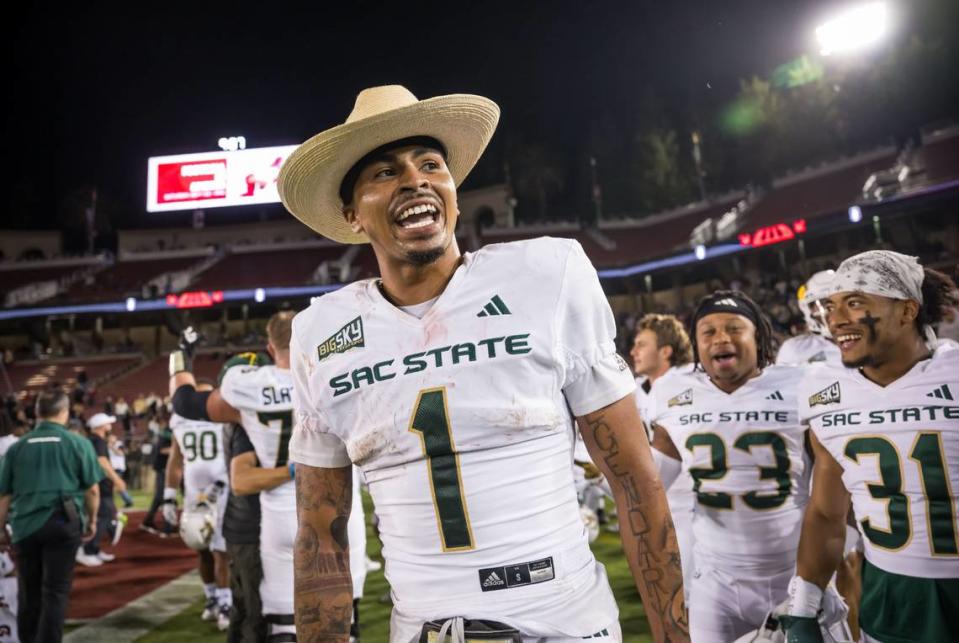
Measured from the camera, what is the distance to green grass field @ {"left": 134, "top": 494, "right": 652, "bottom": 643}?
525cm

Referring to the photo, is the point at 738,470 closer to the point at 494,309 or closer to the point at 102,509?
the point at 494,309

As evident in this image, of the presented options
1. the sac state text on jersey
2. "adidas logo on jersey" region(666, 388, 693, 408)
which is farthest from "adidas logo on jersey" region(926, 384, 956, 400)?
the sac state text on jersey

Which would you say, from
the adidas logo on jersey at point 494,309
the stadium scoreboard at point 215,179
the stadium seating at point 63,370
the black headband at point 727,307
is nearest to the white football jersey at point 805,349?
the black headband at point 727,307

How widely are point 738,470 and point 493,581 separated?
2.39 metres

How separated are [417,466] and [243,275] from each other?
39.1 meters

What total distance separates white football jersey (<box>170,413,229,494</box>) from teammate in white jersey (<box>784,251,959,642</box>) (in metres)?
6.46

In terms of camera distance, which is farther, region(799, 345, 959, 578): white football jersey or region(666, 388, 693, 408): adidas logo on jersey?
region(666, 388, 693, 408): adidas logo on jersey

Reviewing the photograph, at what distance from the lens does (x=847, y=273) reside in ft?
9.25

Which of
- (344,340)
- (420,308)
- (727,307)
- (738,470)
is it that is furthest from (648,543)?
(727,307)

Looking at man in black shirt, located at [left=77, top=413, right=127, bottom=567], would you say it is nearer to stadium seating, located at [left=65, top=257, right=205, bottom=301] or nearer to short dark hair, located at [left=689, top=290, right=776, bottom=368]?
short dark hair, located at [left=689, top=290, right=776, bottom=368]

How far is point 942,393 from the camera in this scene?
2545 millimetres

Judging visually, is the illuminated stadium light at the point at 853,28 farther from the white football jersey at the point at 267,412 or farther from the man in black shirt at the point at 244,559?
the man in black shirt at the point at 244,559

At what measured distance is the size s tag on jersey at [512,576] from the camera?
1571 mm

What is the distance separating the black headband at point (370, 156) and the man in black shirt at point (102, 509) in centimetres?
796
